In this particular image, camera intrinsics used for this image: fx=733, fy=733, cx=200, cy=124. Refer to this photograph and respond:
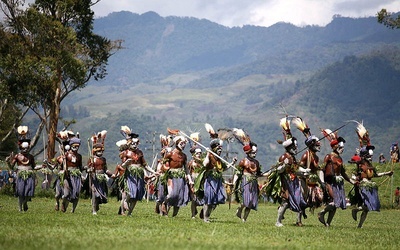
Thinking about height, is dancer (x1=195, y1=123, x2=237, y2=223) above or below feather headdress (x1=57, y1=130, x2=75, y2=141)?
below

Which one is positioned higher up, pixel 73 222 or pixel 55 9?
pixel 55 9

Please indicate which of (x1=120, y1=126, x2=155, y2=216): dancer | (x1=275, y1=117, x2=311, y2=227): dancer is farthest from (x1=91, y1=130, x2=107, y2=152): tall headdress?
(x1=275, y1=117, x2=311, y2=227): dancer

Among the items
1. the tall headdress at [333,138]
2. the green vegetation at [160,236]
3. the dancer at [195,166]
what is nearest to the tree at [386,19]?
the dancer at [195,166]

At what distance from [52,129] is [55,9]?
781cm

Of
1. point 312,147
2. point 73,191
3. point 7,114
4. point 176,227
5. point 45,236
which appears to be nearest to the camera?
point 45,236

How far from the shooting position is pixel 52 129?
4784cm

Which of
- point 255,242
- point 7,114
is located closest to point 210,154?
point 255,242

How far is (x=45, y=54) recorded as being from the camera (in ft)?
156

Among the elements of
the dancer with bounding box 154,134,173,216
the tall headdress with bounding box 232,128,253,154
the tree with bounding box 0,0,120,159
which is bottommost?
the dancer with bounding box 154,134,173,216

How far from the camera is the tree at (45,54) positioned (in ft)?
152

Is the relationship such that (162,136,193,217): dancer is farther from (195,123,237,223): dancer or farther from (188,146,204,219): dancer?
(188,146,204,219): dancer

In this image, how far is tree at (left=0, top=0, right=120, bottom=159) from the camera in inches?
1829

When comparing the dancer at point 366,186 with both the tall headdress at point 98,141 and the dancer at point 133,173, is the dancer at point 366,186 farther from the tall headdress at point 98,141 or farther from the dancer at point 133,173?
the tall headdress at point 98,141

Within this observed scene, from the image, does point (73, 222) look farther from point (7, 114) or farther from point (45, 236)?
point (7, 114)
